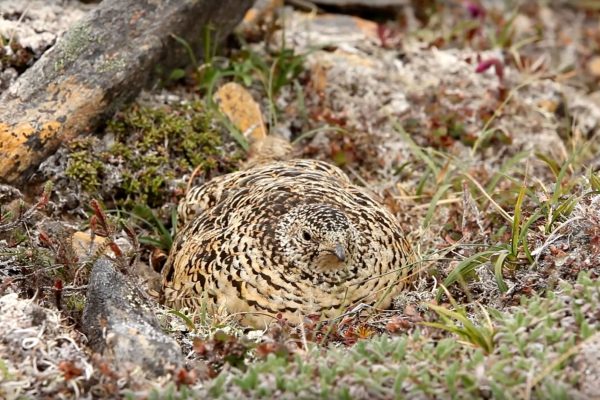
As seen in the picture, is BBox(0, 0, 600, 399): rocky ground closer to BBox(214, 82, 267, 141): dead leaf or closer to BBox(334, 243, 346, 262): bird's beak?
BBox(214, 82, 267, 141): dead leaf

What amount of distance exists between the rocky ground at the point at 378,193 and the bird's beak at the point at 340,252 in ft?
1.04

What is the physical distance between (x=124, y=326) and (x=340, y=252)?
101 centimetres

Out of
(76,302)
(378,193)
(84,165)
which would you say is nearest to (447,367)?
(76,302)

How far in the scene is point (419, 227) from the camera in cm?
586

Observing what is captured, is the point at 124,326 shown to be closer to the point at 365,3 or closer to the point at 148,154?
the point at 148,154

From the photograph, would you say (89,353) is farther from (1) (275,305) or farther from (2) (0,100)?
(2) (0,100)

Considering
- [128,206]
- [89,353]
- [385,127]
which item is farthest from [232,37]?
[89,353]

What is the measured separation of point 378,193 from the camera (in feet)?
20.5

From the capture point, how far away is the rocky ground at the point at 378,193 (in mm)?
3799

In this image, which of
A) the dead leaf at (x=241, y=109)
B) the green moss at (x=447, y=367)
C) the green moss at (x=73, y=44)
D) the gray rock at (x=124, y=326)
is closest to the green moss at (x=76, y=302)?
the gray rock at (x=124, y=326)

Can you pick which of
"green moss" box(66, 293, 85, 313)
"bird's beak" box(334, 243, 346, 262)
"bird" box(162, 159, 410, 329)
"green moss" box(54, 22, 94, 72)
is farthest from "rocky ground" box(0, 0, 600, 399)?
"green moss" box(54, 22, 94, 72)

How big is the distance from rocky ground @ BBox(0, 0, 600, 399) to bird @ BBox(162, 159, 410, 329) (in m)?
0.12

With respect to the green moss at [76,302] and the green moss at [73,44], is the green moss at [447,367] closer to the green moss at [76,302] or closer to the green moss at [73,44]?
the green moss at [76,302]

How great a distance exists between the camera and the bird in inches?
182
